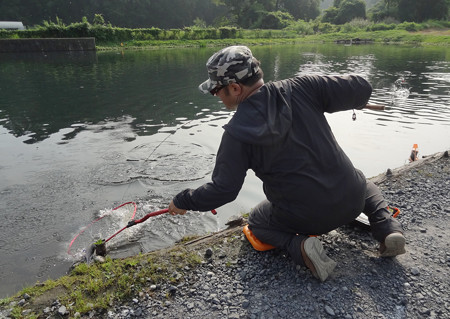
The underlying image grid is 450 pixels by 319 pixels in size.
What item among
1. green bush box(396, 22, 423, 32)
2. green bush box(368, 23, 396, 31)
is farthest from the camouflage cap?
green bush box(368, 23, 396, 31)

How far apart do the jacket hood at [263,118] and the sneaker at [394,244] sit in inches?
62.9

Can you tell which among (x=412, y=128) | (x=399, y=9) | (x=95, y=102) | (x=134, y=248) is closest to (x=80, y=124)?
(x=95, y=102)

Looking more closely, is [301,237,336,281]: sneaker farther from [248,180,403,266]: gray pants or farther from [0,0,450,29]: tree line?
[0,0,450,29]: tree line

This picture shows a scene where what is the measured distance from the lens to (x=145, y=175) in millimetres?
7652

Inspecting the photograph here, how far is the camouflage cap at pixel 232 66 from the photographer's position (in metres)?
2.83

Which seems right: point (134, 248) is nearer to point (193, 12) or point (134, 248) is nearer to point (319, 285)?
point (319, 285)

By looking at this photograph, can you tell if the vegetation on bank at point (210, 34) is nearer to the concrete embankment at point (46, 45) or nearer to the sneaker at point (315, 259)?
the concrete embankment at point (46, 45)

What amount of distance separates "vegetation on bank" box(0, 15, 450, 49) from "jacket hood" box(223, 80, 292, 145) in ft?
157

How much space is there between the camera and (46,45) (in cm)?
3909

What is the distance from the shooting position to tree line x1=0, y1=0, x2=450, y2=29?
78500mm

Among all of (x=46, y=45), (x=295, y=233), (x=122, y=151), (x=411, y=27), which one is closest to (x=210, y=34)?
(x=46, y=45)

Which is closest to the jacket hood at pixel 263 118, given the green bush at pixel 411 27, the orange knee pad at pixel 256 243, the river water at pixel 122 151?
the orange knee pad at pixel 256 243

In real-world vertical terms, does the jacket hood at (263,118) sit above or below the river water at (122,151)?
above

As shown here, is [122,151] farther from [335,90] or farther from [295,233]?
[335,90]
